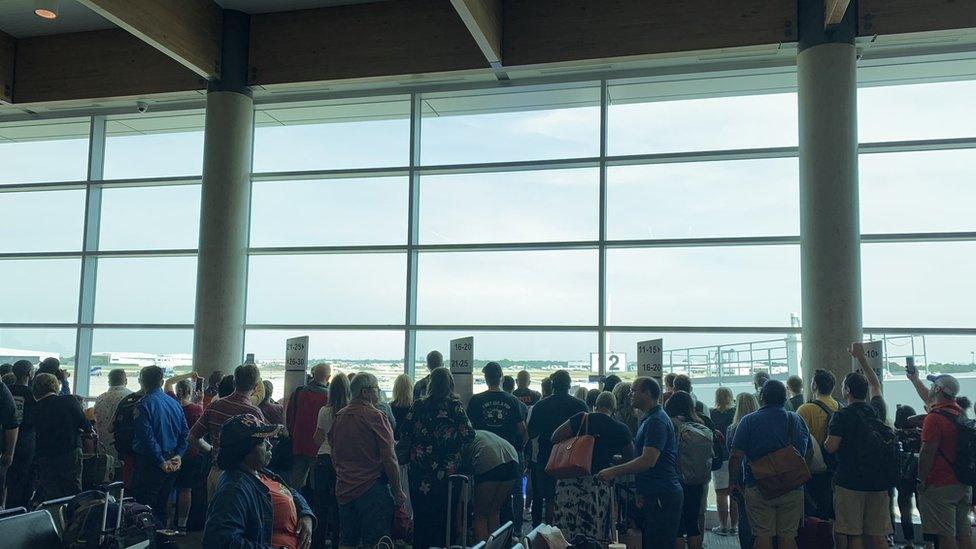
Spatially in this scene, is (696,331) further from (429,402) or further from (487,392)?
(429,402)

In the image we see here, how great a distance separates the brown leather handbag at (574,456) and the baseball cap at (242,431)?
2.31m

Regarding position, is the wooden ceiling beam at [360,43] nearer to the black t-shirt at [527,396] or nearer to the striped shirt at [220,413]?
the black t-shirt at [527,396]

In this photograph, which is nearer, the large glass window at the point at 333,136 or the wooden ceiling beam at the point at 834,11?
A: the wooden ceiling beam at the point at 834,11

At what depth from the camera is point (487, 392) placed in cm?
588

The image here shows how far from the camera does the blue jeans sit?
4586 mm

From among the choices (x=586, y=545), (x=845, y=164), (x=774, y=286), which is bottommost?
(x=586, y=545)

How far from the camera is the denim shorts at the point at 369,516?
4621mm

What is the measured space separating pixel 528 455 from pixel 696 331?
3476 mm

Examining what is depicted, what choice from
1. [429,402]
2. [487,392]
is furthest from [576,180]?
[429,402]

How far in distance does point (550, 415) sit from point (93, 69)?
844cm

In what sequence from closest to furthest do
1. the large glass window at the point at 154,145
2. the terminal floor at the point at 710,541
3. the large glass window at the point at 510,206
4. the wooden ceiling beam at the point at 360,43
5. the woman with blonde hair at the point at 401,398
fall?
the woman with blonde hair at the point at 401,398 < the terminal floor at the point at 710,541 < the wooden ceiling beam at the point at 360,43 < the large glass window at the point at 510,206 < the large glass window at the point at 154,145

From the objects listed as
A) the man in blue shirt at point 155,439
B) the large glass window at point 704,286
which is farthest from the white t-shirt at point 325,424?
the large glass window at point 704,286

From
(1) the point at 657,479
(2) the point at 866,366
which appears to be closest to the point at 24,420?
(1) the point at 657,479

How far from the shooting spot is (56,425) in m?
5.95
